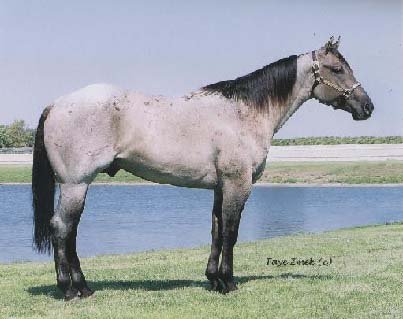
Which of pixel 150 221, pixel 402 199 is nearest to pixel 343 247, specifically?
pixel 150 221

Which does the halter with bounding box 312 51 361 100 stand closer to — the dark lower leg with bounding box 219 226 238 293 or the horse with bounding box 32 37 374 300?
the horse with bounding box 32 37 374 300

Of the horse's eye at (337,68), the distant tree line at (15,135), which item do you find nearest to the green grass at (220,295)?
the horse's eye at (337,68)

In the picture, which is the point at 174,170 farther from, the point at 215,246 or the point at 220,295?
the point at 220,295

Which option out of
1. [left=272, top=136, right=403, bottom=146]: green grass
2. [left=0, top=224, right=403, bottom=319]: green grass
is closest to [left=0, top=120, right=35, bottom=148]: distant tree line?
[left=272, top=136, right=403, bottom=146]: green grass

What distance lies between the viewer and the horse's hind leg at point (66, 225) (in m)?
7.51

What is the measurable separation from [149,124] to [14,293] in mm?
2611

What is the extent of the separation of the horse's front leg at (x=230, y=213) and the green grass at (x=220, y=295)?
0.23 m

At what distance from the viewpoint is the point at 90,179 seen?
299 inches

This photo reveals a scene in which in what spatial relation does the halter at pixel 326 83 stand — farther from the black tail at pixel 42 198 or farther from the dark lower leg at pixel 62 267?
the dark lower leg at pixel 62 267

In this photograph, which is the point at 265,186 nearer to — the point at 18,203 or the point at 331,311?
the point at 18,203

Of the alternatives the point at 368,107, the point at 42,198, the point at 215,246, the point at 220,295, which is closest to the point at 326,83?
the point at 368,107

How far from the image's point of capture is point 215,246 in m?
8.27

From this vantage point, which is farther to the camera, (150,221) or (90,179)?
(150,221)

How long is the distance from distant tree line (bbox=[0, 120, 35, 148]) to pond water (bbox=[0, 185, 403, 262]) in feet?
173
